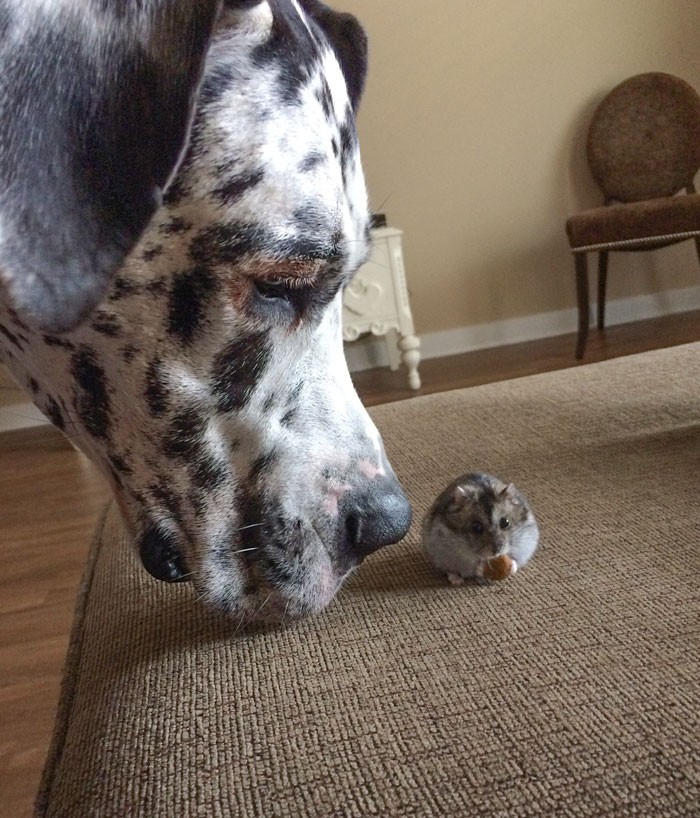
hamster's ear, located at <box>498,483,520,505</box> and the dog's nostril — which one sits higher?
the dog's nostril

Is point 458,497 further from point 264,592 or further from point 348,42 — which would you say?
point 348,42

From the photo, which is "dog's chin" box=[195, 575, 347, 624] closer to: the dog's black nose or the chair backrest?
the dog's black nose

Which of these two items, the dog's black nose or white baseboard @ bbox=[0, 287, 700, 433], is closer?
the dog's black nose

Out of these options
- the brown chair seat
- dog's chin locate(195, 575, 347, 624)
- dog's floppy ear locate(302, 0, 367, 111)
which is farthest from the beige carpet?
the brown chair seat

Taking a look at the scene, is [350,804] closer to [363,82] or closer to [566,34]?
[363,82]

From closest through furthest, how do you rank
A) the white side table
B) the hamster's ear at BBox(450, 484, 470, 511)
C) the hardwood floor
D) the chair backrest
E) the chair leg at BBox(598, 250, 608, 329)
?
the hamster's ear at BBox(450, 484, 470, 511) < the hardwood floor < the white side table < the chair backrest < the chair leg at BBox(598, 250, 608, 329)

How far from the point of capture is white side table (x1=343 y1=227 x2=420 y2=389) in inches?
147

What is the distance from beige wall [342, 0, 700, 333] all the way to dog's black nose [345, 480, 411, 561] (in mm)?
3493

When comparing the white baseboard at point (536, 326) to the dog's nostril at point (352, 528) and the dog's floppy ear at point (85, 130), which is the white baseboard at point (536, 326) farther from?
the dog's floppy ear at point (85, 130)

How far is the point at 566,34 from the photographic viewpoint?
4.36 metres

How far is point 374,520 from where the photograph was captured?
949mm

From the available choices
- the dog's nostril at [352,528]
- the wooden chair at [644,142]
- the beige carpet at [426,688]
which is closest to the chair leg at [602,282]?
the wooden chair at [644,142]

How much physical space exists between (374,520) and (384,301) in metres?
2.92

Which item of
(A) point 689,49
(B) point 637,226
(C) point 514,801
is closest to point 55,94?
(C) point 514,801
